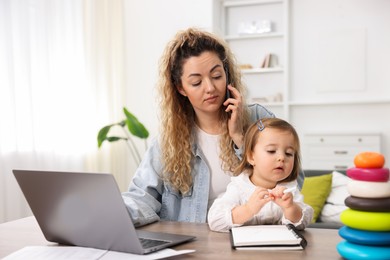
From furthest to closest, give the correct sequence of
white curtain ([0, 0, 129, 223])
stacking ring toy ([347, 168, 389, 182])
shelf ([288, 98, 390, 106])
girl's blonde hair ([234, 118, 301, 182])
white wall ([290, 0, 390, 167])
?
white wall ([290, 0, 390, 167])
shelf ([288, 98, 390, 106])
white curtain ([0, 0, 129, 223])
girl's blonde hair ([234, 118, 301, 182])
stacking ring toy ([347, 168, 389, 182])

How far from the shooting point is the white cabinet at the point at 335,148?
526 cm

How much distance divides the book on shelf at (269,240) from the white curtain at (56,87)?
2842 mm

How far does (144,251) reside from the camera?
3.51 feet

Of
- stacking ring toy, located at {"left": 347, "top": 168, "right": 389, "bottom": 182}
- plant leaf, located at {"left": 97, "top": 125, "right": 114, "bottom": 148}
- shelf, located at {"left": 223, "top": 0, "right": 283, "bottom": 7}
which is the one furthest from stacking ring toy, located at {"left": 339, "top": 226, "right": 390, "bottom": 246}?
shelf, located at {"left": 223, "top": 0, "right": 283, "bottom": 7}

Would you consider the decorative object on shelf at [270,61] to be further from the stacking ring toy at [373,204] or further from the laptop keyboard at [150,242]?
the stacking ring toy at [373,204]

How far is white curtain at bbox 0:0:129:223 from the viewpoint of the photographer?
365 cm

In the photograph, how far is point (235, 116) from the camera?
5.71ft

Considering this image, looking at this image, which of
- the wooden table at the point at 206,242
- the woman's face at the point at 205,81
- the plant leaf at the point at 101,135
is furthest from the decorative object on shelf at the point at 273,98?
the wooden table at the point at 206,242

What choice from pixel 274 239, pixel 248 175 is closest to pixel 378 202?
pixel 274 239

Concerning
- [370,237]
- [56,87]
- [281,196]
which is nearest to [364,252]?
[370,237]

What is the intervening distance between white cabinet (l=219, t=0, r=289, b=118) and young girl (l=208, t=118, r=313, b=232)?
432cm

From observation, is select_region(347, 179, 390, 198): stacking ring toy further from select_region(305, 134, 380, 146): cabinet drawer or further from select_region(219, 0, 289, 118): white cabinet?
select_region(219, 0, 289, 118): white cabinet

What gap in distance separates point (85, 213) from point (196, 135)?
2.59ft

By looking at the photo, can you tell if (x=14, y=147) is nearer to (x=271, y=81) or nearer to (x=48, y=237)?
(x=48, y=237)
